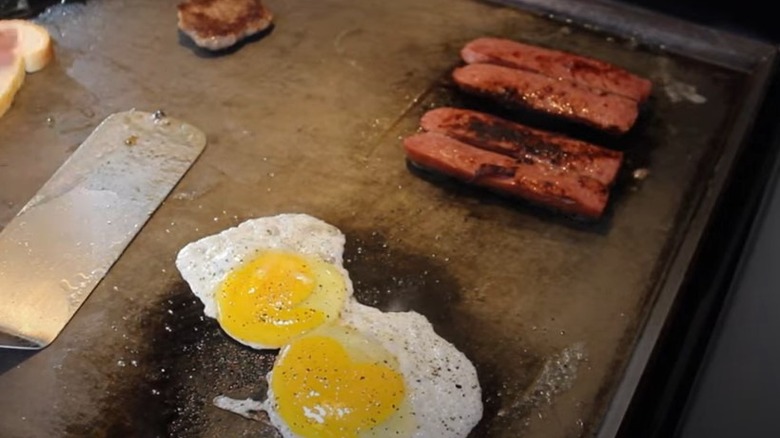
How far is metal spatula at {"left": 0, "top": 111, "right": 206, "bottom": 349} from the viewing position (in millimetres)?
2420

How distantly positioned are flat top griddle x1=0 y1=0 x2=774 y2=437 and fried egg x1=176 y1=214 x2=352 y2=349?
0.15 ft

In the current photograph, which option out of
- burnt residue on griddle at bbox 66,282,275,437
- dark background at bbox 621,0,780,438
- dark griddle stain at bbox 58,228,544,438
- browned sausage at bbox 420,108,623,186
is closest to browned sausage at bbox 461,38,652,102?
browned sausage at bbox 420,108,623,186

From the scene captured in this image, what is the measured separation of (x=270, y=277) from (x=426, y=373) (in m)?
0.53

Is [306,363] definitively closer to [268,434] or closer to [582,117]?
[268,434]

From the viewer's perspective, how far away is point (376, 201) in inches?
106

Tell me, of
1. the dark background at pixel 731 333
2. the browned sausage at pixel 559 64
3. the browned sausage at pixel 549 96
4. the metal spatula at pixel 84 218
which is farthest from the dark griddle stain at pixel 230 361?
the browned sausage at pixel 559 64

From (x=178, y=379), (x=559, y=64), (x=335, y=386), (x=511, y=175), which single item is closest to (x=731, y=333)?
(x=511, y=175)

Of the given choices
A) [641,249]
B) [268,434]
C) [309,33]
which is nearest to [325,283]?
[268,434]

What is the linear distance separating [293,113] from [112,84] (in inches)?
26.3

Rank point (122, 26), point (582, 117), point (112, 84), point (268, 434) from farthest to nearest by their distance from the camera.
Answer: point (122, 26) → point (112, 84) → point (582, 117) → point (268, 434)

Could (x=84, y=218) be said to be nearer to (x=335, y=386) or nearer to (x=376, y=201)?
(x=376, y=201)

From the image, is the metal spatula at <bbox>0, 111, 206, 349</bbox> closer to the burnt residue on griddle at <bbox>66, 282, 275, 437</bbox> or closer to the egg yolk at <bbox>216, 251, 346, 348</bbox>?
the burnt residue on griddle at <bbox>66, 282, 275, 437</bbox>

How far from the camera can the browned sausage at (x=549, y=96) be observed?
2810 millimetres

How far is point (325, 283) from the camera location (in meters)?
2.44
